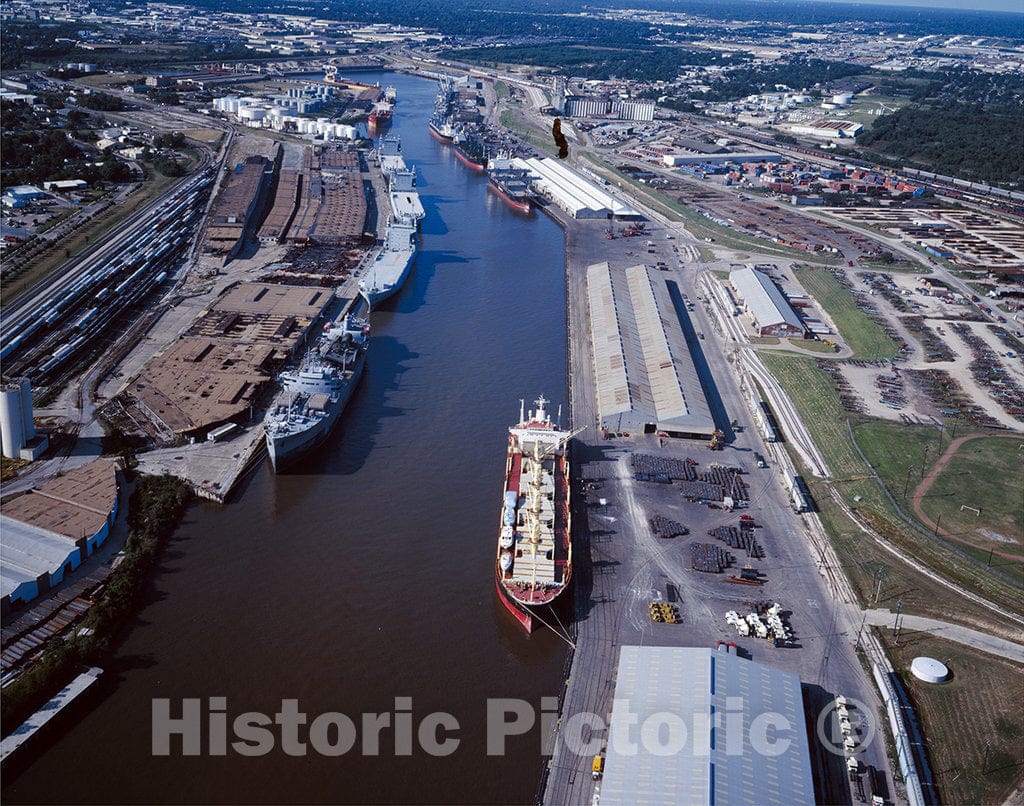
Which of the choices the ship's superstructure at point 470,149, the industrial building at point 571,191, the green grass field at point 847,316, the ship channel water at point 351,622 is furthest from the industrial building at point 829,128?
the ship channel water at point 351,622

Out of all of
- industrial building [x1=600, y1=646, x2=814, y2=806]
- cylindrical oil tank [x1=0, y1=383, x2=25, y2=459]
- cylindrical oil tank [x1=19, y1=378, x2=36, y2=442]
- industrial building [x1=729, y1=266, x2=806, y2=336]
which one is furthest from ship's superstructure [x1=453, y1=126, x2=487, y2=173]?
industrial building [x1=600, y1=646, x2=814, y2=806]

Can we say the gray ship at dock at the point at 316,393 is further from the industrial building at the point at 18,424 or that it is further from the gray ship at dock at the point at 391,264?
the industrial building at the point at 18,424

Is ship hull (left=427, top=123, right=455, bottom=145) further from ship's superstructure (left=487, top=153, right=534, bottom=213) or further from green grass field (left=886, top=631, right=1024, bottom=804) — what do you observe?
green grass field (left=886, top=631, right=1024, bottom=804)

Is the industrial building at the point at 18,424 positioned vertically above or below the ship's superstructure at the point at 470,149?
below

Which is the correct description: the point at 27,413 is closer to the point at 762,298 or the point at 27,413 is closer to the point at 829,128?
the point at 762,298

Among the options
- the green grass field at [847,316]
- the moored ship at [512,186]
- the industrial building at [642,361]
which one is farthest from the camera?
the moored ship at [512,186]

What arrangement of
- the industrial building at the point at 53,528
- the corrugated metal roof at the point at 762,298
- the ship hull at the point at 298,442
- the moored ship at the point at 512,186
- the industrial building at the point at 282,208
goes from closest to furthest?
1. the industrial building at the point at 53,528
2. the ship hull at the point at 298,442
3. the corrugated metal roof at the point at 762,298
4. the industrial building at the point at 282,208
5. the moored ship at the point at 512,186

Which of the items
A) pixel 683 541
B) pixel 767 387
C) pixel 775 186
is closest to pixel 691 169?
pixel 775 186

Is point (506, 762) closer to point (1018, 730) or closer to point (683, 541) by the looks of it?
point (683, 541)
